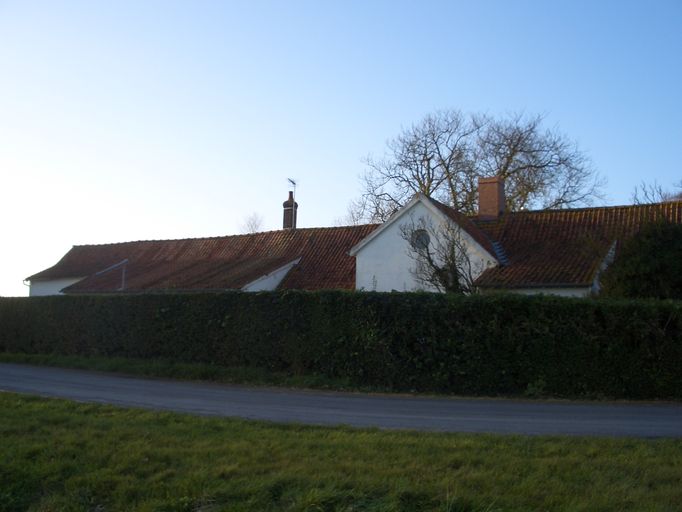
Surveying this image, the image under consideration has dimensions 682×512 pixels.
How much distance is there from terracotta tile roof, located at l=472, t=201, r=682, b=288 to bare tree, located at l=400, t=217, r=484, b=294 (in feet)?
2.08

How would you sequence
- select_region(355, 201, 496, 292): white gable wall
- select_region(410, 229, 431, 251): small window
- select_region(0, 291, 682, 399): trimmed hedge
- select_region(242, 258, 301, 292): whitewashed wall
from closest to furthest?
select_region(0, 291, 682, 399): trimmed hedge → select_region(410, 229, 431, 251): small window → select_region(355, 201, 496, 292): white gable wall → select_region(242, 258, 301, 292): whitewashed wall

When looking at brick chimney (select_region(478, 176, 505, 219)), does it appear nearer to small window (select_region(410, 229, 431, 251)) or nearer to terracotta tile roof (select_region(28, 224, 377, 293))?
small window (select_region(410, 229, 431, 251))

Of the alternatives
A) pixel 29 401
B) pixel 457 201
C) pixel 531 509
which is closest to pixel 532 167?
pixel 457 201

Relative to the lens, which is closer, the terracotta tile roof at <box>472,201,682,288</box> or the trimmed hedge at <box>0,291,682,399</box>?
the trimmed hedge at <box>0,291,682,399</box>

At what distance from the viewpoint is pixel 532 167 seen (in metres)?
42.5

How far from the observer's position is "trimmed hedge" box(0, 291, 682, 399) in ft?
54.0

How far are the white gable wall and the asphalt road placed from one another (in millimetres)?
10639

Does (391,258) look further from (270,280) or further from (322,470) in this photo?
(322,470)

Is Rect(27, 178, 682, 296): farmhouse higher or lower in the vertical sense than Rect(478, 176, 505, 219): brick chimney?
lower

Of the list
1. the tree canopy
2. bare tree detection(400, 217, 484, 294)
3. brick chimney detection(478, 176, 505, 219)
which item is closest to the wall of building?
bare tree detection(400, 217, 484, 294)

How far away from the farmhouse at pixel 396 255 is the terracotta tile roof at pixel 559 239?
0.12 ft

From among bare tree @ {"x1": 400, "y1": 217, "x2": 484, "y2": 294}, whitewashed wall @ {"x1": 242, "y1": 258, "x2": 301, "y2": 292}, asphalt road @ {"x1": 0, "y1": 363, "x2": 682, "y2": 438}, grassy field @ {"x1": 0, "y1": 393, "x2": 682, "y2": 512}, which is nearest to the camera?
grassy field @ {"x1": 0, "y1": 393, "x2": 682, "y2": 512}

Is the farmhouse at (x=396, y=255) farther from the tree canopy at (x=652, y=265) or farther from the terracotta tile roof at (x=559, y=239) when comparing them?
the tree canopy at (x=652, y=265)

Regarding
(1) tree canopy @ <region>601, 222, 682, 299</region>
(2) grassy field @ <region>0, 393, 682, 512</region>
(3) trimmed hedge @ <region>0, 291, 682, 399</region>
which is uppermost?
(1) tree canopy @ <region>601, 222, 682, 299</region>
